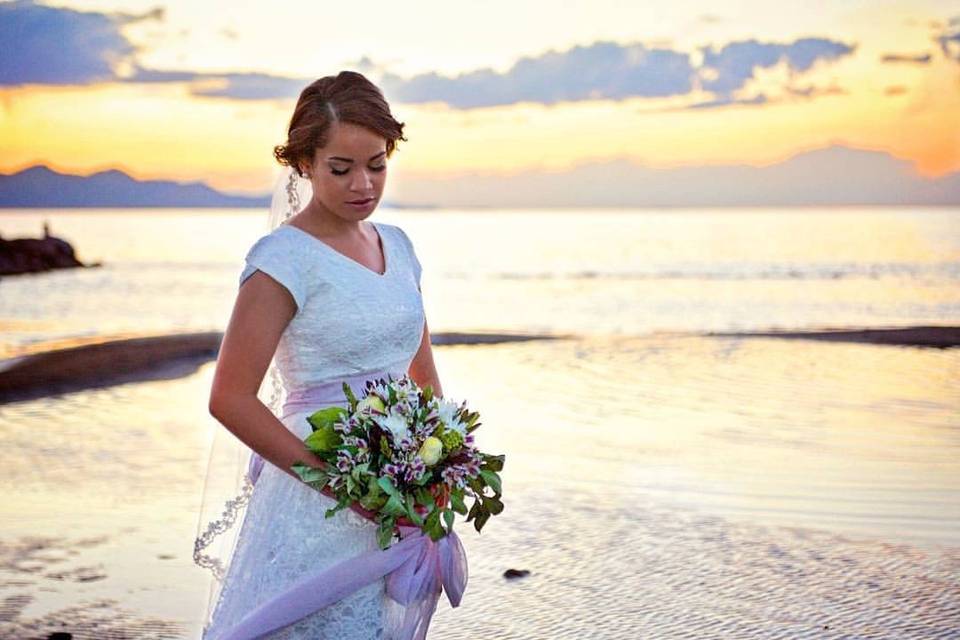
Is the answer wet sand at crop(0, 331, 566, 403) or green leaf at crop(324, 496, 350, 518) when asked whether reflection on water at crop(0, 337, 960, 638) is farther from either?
green leaf at crop(324, 496, 350, 518)

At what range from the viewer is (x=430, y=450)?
296 centimetres

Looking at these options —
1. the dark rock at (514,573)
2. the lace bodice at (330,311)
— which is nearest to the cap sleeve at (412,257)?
the lace bodice at (330,311)

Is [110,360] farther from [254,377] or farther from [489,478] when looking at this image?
[489,478]

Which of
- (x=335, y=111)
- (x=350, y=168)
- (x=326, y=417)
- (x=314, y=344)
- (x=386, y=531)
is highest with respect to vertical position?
(x=335, y=111)

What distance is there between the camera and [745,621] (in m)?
6.23

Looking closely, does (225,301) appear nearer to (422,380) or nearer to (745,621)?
(745,621)

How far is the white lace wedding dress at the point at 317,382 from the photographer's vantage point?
3.15 metres

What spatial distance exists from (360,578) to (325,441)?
1.22 feet

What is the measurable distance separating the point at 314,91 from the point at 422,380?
2.93 feet

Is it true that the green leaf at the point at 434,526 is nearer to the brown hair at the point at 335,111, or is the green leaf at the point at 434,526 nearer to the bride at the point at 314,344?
the bride at the point at 314,344

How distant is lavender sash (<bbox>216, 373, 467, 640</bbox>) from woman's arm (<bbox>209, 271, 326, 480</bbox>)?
0.21m

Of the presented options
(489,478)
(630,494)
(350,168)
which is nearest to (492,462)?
(489,478)

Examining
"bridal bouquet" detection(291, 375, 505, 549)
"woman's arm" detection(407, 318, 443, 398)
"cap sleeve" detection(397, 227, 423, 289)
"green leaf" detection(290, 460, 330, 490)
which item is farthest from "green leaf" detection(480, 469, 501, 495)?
"cap sleeve" detection(397, 227, 423, 289)

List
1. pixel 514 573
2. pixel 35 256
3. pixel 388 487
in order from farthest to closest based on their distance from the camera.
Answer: pixel 35 256 < pixel 514 573 < pixel 388 487
